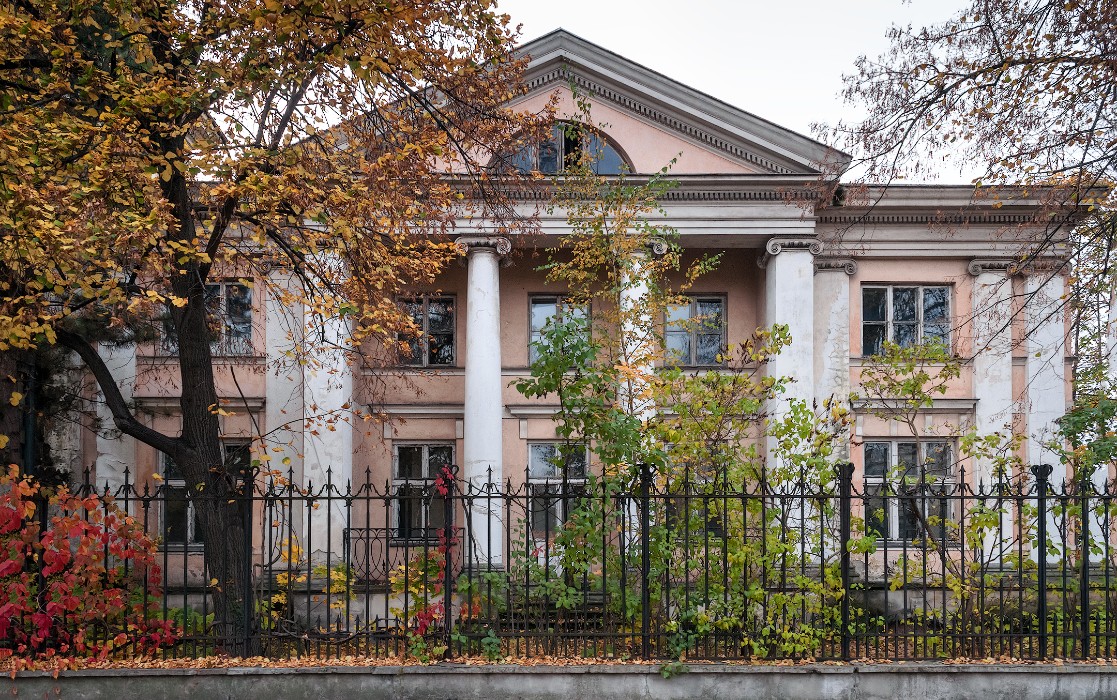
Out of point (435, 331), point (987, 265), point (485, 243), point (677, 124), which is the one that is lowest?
point (435, 331)

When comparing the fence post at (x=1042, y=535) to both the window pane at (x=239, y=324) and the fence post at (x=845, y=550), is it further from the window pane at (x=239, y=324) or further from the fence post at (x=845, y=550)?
the window pane at (x=239, y=324)

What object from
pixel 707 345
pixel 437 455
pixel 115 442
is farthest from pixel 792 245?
pixel 115 442

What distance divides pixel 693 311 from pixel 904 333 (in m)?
4.13

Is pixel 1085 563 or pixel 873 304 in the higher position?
pixel 873 304

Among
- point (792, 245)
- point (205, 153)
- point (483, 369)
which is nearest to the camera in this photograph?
point (205, 153)

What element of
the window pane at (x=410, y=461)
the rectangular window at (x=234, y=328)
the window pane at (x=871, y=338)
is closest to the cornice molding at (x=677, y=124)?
the window pane at (x=871, y=338)

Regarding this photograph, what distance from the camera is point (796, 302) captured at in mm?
15289

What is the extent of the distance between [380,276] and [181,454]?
272 cm

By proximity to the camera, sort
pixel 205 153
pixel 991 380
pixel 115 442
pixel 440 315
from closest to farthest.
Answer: pixel 205 153, pixel 115 442, pixel 991 380, pixel 440 315

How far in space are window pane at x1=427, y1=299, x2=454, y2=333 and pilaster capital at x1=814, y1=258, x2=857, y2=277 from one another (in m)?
7.18

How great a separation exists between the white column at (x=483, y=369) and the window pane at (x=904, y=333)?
775cm

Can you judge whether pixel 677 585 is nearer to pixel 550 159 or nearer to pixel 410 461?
pixel 410 461

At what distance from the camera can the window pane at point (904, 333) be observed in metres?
16.5

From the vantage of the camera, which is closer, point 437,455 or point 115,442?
point 115,442
